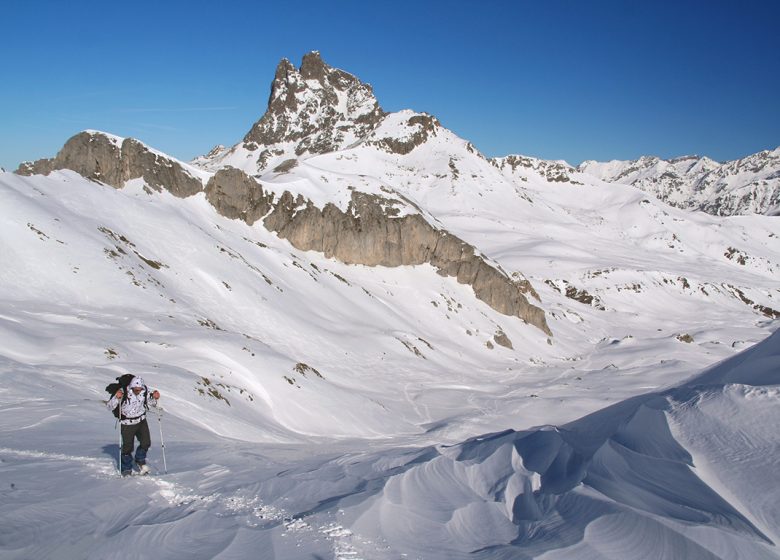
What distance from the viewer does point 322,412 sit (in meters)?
20.1

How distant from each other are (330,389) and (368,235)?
1362 inches

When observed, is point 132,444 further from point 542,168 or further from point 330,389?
point 542,168

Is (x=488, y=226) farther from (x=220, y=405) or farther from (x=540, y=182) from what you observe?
(x=220, y=405)

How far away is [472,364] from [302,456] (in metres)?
32.4

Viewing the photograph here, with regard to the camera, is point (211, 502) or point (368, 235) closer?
point (211, 502)

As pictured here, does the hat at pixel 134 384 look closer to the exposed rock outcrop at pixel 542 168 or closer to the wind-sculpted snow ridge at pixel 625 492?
the wind-sculpted snow ridge at pixel 625 492

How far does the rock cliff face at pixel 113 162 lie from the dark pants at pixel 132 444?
40.3 metres

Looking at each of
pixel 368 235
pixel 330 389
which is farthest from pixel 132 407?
pixel 368 235

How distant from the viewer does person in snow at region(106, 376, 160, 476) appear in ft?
25.7

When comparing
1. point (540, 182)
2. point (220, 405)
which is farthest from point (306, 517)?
point (540, 182)

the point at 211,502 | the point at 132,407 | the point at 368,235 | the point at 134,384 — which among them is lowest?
the point at 211,502

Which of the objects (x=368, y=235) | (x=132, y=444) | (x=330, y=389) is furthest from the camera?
(x=368, y=235)

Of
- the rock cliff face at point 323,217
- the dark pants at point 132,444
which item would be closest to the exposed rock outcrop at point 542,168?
the rock cliff face at point 323,217

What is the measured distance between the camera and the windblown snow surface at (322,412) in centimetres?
576
